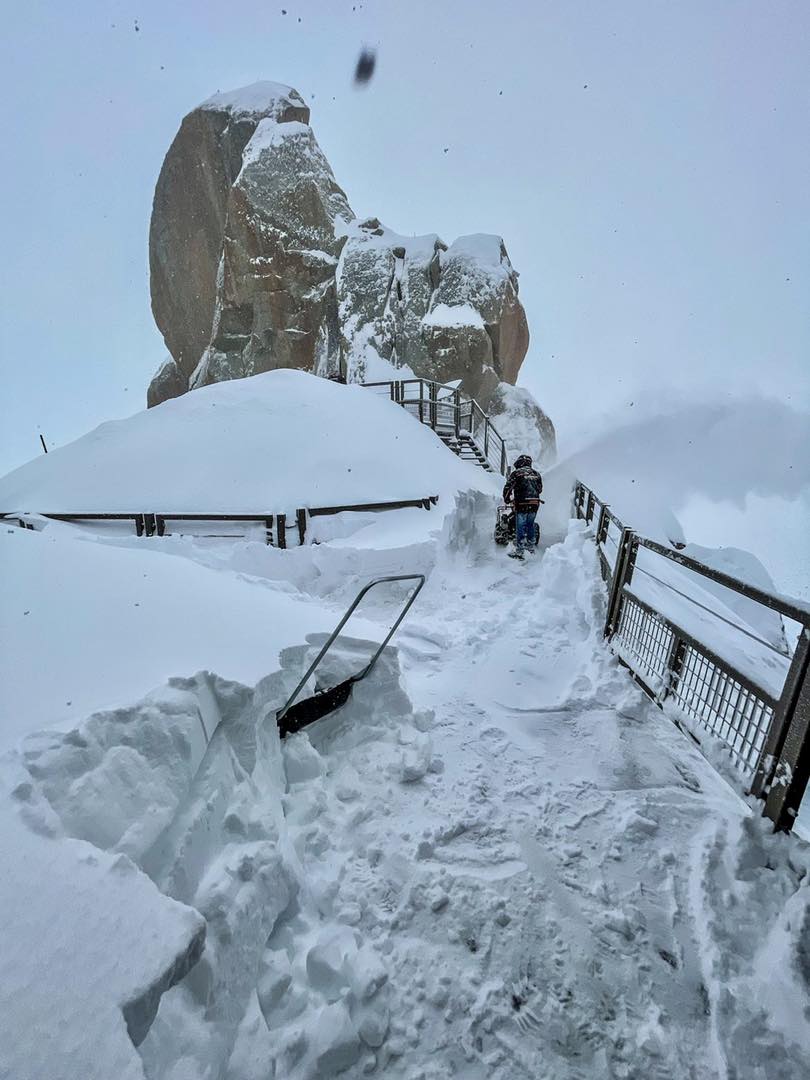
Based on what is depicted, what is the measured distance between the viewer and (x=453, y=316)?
26.2 metres

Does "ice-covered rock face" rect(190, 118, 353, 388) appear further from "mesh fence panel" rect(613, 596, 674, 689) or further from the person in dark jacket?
"mesh fence panel" rect(613, 596, 674, 689)

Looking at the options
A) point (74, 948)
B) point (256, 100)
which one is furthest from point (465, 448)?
point (256, 100)

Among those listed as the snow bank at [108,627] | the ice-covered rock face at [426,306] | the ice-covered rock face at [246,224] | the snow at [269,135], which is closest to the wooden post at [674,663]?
the snow bank at [108,627]

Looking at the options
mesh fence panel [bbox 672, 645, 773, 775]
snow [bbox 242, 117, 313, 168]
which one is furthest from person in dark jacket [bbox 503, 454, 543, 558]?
snow [bbox 242, 117, 313, 168]

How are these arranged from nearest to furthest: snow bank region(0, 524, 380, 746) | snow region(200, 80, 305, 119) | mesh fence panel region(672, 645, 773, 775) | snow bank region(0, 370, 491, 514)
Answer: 1. snow bank region(0, 524, 380, 746)
2. mesh fence panel region(672, 645, 773, 775)
3. snow bank region(0, 370, 491, 514)
4. snow region(200, 80, 305, 119)

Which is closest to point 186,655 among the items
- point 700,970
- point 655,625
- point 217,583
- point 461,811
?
point 217,583

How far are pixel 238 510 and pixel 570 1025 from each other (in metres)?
8.22

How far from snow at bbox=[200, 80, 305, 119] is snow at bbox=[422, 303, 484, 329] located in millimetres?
18874

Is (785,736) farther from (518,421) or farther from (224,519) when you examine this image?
(518,421)

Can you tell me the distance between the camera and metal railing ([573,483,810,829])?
226 cm

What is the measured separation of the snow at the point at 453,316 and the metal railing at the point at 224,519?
2068 centimetres

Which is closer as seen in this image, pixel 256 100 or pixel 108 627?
pixel 108 627

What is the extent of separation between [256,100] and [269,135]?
19.7 ft

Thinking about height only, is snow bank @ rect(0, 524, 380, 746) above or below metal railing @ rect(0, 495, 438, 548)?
above
